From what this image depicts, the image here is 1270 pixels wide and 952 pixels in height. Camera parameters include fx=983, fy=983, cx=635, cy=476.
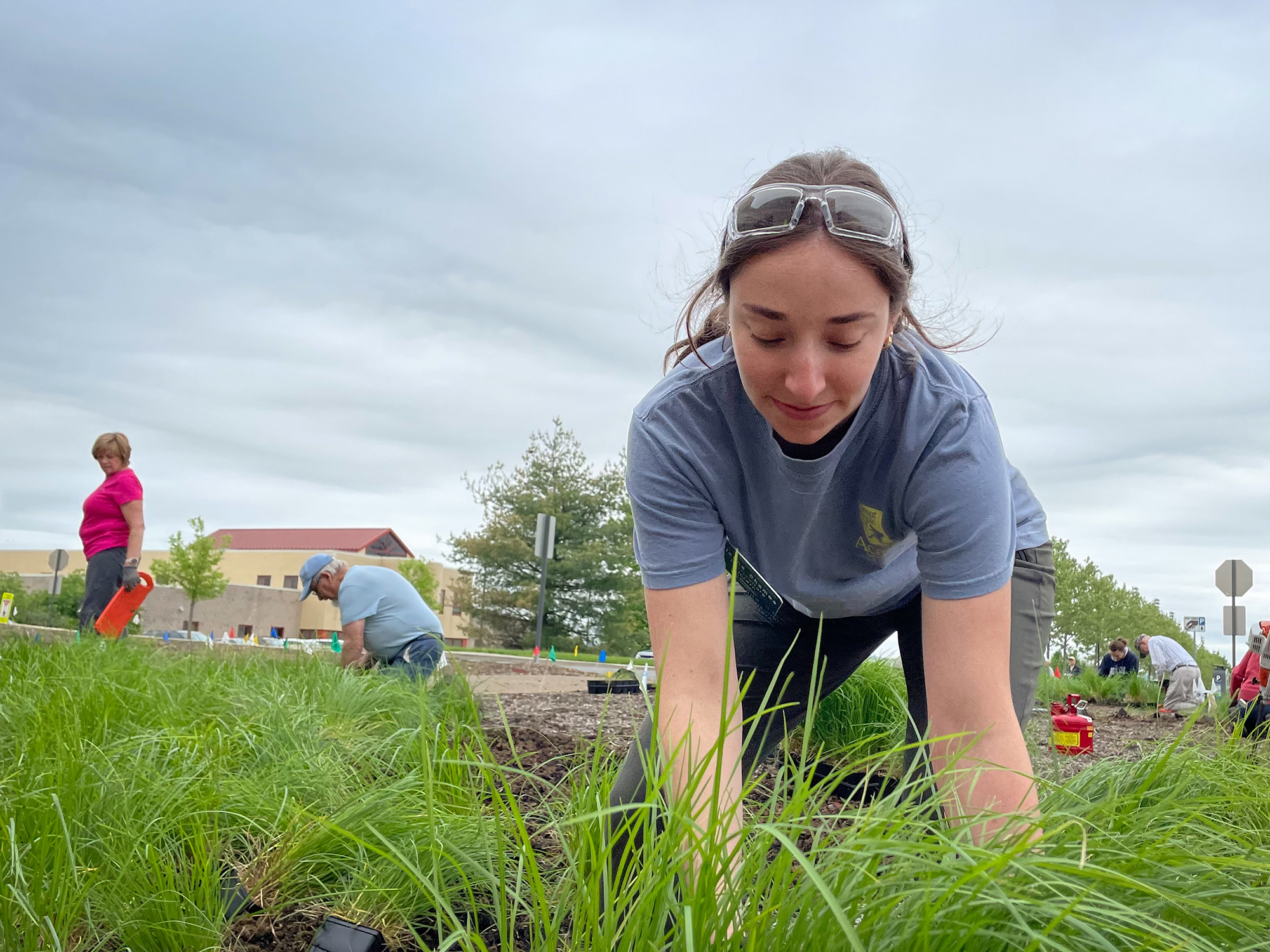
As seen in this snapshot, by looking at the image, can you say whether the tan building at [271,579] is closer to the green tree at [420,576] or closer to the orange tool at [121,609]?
the green tree at [420,576]

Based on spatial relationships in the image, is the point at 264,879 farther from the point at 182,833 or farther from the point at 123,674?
the point at 123,674

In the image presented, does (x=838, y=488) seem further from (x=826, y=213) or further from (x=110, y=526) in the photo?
(x=110, y=526)

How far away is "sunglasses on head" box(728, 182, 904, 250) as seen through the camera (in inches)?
65.7

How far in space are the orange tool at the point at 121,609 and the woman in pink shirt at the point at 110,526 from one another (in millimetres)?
63

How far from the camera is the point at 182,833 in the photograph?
7.11 ft

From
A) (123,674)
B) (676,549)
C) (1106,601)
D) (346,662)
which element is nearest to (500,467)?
(1106,601)

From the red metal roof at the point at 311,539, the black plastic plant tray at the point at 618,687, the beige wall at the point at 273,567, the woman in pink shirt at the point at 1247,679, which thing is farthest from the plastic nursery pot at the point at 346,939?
the red metal roof at the point at 311,539

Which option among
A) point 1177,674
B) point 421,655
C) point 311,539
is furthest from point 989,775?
point 311,539

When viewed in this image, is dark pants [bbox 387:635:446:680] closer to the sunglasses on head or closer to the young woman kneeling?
the young woman kneeling

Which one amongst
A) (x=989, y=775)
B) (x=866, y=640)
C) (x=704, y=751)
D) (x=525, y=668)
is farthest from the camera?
(x=525, y=668)

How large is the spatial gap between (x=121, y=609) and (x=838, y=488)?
7.11 metres

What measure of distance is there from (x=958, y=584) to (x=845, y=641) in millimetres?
723

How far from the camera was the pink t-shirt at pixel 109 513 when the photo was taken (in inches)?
287

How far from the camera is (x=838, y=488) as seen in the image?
2.03 meters
